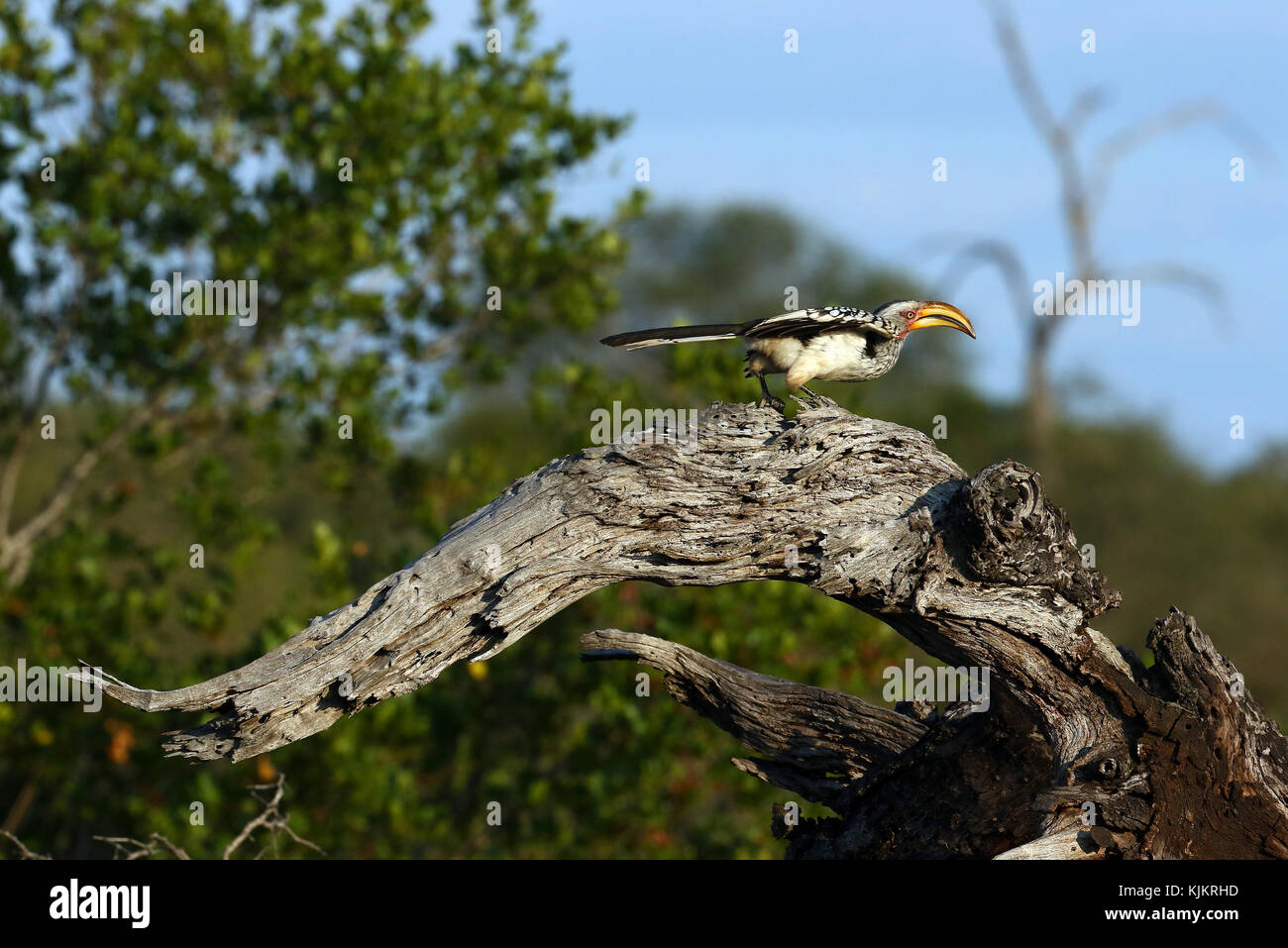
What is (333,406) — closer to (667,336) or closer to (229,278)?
(229,278)

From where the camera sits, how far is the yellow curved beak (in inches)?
221

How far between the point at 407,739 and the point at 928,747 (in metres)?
4.66

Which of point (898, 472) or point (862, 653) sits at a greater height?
point (898, 472)

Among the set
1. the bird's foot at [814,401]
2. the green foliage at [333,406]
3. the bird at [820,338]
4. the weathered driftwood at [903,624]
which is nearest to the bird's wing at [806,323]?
the bird at [820,338]

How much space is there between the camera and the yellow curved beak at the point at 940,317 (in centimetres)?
561

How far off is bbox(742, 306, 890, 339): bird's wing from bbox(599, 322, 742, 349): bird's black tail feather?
0.16 meters

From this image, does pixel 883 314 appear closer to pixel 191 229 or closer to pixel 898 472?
pixel 898 472

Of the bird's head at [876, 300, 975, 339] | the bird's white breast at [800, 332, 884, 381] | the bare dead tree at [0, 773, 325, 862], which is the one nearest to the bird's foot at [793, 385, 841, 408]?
the bird's white breast at [800, 332, 884, 381]

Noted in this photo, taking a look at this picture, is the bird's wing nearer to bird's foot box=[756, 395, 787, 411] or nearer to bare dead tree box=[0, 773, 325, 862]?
bird's foot box=[756, 395, 787, 411]

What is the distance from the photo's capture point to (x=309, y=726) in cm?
441

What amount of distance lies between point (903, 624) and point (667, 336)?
158 centimetres

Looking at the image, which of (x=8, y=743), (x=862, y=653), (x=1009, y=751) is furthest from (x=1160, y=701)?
(x=8, y=743)

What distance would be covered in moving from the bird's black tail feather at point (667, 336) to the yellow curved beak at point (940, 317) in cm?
95

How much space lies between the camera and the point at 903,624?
5363mm
